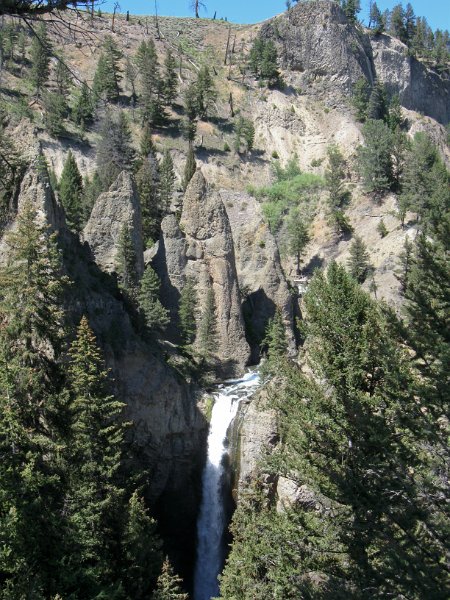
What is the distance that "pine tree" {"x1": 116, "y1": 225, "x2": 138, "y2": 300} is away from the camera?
4012 centimetres

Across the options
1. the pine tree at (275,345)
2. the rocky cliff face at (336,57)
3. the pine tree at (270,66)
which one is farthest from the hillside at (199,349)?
the pine tree at (270,66)

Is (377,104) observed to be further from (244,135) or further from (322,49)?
(244,135)

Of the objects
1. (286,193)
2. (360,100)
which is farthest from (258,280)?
(360,100)

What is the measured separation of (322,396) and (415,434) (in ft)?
10.8

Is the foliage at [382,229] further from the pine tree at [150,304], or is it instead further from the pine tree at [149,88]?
the pine tree at [149,88]

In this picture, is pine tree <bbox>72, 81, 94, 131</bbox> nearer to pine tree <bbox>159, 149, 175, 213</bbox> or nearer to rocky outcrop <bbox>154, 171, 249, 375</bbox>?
pine tree <bbox>159, 149, 175, 213</bbox>

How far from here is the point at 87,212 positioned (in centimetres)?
5553

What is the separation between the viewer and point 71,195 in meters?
53.6

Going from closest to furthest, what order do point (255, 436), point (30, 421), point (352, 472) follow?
point (352, 472) → point (30, 421) → point (255, 436)

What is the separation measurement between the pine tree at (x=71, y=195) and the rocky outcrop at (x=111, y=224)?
227cm

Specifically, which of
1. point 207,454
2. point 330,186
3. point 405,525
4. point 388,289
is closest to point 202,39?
point 330,186

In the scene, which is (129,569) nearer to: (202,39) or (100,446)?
(100,446)

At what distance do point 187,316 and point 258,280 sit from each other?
10.5 meters

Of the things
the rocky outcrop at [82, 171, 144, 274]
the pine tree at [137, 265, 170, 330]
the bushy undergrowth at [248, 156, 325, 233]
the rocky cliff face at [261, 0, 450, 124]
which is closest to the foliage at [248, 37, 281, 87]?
the rocky cliff face at [261, 0, 450, 124]
